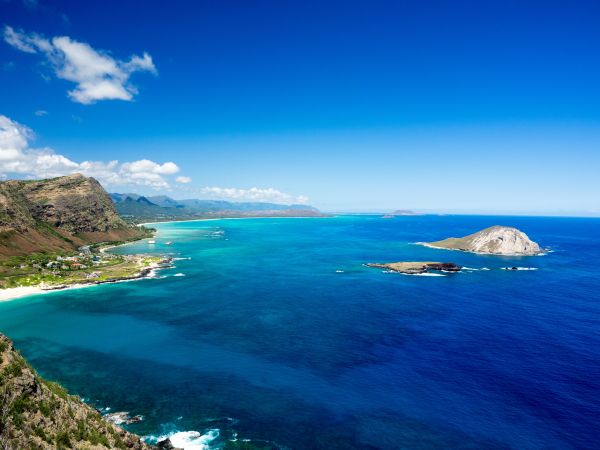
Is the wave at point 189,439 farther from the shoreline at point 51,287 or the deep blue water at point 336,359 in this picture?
the shoreline at point 51,287

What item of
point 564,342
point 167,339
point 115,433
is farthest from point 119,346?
point 564,342

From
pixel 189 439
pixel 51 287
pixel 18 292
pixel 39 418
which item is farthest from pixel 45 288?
pixel 39 418

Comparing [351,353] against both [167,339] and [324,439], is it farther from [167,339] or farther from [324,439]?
[167,339]

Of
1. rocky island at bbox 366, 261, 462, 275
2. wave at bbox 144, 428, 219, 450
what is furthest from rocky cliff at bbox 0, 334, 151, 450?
rocky island at bbox 366, 261, 462, 275

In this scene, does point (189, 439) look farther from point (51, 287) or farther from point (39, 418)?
point (51, 287)

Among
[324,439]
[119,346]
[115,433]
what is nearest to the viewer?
[115,433]

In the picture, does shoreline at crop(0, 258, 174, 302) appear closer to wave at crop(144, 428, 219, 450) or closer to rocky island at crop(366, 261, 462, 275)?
→ wave at crop(144, 428, 219, 450)
